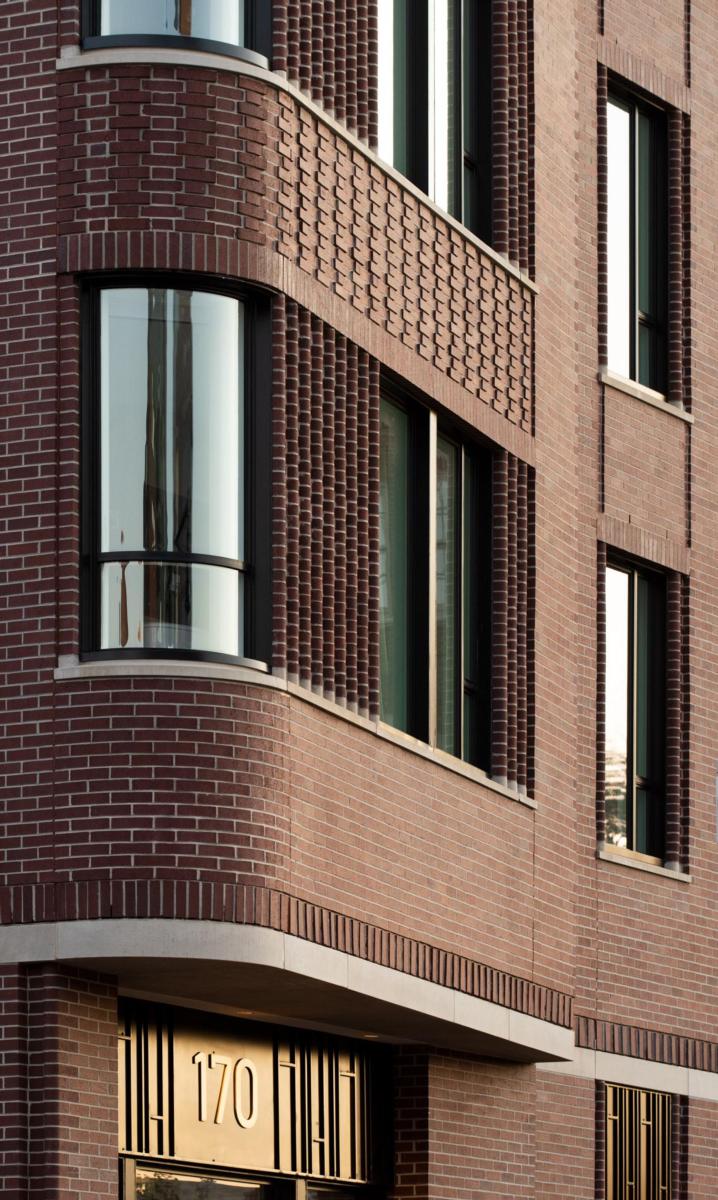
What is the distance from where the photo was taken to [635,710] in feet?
76.2

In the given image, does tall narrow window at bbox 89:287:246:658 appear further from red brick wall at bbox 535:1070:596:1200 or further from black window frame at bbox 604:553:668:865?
black window frame at bbox 604:553:668:865

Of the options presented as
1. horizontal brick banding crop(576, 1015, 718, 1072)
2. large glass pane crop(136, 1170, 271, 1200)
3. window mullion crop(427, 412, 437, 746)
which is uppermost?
window mullion crop(427, 412, 437, 746)

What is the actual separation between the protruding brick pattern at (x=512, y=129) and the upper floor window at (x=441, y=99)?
82 millimetres

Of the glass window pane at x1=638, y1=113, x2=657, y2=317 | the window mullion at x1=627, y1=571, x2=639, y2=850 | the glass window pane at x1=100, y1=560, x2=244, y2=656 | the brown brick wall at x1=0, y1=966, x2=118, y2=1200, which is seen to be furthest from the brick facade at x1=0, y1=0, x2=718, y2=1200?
the glass window pane at x1=638, y1=113, x2=657, y2=317

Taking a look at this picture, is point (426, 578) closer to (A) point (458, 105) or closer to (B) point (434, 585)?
(B) point (434, 585)

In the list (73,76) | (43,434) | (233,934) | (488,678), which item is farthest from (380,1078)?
(73,76)

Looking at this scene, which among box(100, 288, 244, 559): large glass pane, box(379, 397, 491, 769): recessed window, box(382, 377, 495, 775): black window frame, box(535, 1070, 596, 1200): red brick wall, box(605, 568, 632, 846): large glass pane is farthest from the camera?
box(605, 568, 632, 846): large glass pane

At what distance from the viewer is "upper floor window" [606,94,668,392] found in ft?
77.9

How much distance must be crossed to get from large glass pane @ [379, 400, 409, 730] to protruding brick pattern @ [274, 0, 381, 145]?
2.13m

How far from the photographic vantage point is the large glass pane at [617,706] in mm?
22750

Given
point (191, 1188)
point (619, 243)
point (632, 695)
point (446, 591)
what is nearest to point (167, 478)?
point (446, 591)

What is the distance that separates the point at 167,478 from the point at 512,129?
668 cm

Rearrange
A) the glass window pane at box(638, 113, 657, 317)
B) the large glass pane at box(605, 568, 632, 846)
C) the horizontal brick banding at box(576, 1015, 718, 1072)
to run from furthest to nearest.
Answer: the glass window pane at box(638, 113, 657, 317), the large glass pane at box(605, 568, 632, 846), the horizontal brick banding at box(576, 1015, 718, 1072)

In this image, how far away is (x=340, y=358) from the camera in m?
17.0
